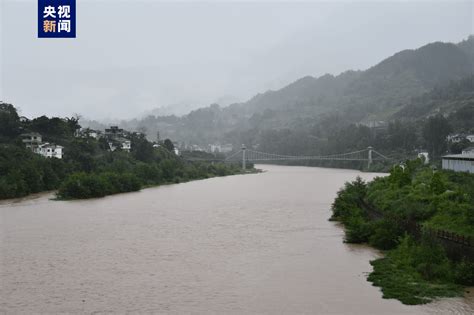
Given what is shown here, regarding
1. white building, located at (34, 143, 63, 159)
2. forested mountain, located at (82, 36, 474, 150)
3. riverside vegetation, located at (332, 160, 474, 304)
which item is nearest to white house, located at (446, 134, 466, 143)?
forested mountain, located at (82, 36, 474, 150)

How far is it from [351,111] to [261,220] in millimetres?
64401

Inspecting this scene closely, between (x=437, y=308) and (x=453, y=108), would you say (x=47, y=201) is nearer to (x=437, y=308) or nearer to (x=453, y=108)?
(x=437, y=308)

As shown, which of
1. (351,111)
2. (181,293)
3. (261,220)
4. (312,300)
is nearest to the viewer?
(312,300)

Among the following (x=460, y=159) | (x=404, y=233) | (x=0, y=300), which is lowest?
(x=0, y=300)

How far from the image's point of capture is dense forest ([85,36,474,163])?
149ft

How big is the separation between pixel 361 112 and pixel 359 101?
1033 cm

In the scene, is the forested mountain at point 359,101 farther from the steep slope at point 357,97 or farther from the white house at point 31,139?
the white house at point 31,139

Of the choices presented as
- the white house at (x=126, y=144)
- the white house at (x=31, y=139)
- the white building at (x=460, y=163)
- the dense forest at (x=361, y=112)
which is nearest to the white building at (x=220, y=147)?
the dense forest at (x=361, y=112)

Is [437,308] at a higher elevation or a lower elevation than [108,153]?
lower

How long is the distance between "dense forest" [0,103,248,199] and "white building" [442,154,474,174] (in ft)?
41.1

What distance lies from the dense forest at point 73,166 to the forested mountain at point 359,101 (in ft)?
98.9

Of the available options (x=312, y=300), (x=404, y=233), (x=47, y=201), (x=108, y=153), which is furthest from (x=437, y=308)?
(x=108, y=153)

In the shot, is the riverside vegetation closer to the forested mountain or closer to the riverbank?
the riverbank

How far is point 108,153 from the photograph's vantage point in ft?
92.1
